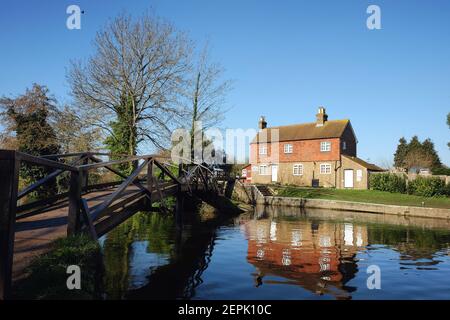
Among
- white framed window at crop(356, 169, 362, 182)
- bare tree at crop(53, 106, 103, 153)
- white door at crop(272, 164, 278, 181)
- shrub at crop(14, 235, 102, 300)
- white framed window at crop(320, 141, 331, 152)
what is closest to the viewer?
shrub at crop(14, 235, 102, 300)

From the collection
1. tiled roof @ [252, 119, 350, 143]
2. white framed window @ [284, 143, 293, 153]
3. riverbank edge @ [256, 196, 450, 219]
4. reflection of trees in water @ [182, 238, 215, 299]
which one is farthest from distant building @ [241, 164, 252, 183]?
reflection of trees in water @ [182, 238, 215, 299]

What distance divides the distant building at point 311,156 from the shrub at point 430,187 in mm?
6505

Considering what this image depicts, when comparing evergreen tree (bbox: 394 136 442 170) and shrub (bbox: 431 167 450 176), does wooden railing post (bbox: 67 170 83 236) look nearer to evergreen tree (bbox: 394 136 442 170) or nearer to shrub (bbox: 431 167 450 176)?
shrub (bbox: 431 167 450 176)

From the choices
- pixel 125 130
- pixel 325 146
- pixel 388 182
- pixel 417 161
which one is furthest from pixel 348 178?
pixel 125 130

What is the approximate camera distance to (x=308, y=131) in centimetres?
4306

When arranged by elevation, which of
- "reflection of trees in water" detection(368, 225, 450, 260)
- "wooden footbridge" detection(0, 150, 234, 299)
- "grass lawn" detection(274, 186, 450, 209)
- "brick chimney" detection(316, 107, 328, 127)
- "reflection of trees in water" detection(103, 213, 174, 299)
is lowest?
"reflection of trees in water" detection(368, 225, 450, 260)

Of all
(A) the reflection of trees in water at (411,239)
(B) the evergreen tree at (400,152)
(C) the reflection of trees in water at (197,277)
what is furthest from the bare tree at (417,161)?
(C) the reflection of trees in water at (197,277)

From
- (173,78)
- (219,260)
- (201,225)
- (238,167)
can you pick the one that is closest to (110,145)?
(173,78)

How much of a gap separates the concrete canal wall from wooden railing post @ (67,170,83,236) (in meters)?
22.3

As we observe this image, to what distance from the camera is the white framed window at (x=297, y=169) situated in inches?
1676

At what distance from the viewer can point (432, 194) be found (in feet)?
95.6

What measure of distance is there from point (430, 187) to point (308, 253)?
917 inches

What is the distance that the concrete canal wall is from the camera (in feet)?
75.6

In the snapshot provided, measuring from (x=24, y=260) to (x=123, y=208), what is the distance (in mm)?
4246
